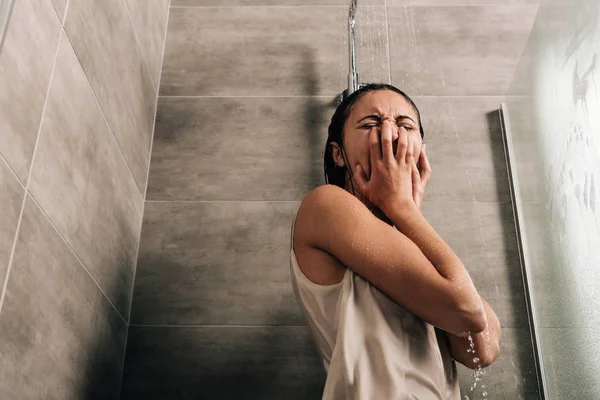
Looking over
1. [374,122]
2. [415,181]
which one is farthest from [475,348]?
[374,122]

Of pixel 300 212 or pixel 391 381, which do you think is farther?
pixel 300 212

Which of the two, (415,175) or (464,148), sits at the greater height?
(415,175)

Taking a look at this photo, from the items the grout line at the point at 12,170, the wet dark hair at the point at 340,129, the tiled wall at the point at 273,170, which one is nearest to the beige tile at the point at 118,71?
the tiled wall at the point at 273,170

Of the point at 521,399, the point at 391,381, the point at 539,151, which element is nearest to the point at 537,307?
the point at 521,399

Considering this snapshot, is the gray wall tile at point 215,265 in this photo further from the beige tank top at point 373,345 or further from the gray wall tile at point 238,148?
the beige tank top at point 373,345

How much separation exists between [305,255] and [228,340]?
1.78 feet

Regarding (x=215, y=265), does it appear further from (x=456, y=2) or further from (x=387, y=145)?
(x=456, y=2)

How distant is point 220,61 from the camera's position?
212cm

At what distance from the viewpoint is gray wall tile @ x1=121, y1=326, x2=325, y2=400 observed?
166 cm

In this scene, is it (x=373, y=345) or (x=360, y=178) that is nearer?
(x=373, y=345)

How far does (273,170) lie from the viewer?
193cm

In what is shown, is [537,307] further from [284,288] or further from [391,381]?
[391,381]

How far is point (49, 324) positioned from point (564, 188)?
1.14 metres

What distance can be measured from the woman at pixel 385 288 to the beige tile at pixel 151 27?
81cm
